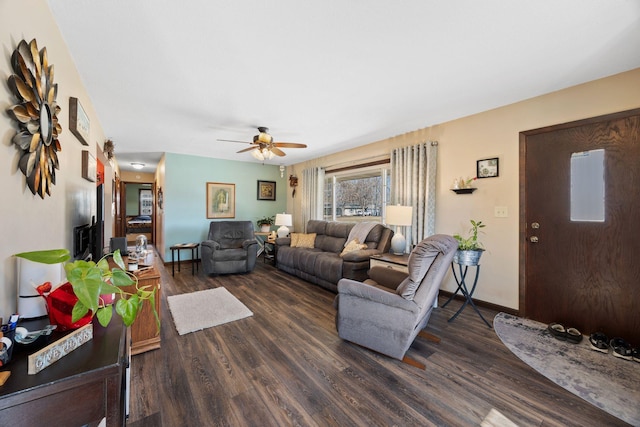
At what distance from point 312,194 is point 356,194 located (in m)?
1.22

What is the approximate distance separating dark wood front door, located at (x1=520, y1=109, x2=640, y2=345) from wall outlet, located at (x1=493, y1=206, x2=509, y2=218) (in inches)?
6.2

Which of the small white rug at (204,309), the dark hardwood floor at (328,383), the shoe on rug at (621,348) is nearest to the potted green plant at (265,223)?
the small white rug at (204,309)

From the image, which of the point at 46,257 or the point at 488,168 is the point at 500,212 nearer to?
the point at 488,168

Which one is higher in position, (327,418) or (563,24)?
(563,24)

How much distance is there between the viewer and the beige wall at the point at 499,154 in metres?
2.43

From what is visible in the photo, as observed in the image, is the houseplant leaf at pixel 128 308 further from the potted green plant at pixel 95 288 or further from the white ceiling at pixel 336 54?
the white ceiling at pixel 336 54

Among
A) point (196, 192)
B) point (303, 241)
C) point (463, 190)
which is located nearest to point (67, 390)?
point (463, 190)

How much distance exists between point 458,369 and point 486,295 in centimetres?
157

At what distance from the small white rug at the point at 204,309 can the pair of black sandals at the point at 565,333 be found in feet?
10.2

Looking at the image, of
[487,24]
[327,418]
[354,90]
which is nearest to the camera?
[327,418]

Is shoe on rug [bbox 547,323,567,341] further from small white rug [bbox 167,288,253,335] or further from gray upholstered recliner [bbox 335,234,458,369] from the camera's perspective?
small white rug [bbox 167,288,253,335]

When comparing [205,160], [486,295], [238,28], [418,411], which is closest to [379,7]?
[238,28]

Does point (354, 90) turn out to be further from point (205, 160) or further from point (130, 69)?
point (205, 160)

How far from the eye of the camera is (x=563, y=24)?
5.56 feet
